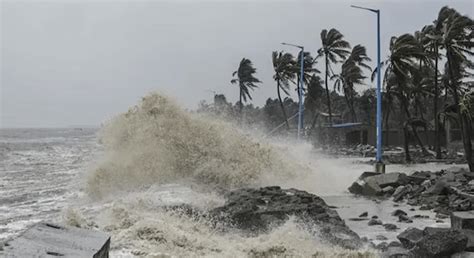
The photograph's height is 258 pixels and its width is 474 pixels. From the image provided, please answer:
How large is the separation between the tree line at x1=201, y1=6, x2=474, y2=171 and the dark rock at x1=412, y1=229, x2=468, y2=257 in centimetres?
1338

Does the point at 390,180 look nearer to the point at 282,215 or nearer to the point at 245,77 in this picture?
the point at 282,215

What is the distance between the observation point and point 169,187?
12.9 meters

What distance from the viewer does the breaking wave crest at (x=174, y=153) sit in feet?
49.7

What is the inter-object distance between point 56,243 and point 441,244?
4.47m

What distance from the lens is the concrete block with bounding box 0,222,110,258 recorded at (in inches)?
195

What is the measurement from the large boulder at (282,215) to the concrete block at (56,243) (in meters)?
3.62

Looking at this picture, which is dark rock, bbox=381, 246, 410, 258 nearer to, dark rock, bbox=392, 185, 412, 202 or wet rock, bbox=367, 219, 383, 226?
wet rock, bbox=367, 219, 383, 226

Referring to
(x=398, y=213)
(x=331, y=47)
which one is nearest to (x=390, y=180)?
(x=398, y=213)

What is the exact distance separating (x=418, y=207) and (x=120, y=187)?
25.4 ft

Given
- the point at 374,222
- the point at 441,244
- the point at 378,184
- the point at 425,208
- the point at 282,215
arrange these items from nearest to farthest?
the point at 441,244 → the point at 282,215 → the point at 374,222 → the point at 425,208 → the point at 378,184

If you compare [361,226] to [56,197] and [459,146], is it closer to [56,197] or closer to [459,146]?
[56,197]

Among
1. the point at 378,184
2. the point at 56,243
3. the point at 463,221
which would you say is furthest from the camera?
the point at 378,184

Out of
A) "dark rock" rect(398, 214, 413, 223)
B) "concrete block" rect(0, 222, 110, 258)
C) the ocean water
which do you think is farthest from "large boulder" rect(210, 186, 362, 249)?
"concrete block" rect(0, 222, 110, 258)

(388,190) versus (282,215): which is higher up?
(282,215)
